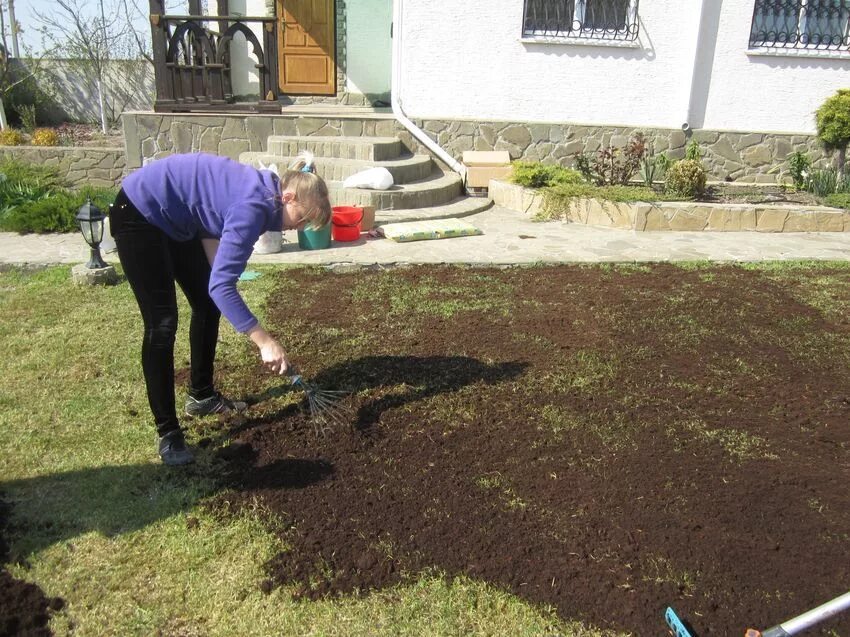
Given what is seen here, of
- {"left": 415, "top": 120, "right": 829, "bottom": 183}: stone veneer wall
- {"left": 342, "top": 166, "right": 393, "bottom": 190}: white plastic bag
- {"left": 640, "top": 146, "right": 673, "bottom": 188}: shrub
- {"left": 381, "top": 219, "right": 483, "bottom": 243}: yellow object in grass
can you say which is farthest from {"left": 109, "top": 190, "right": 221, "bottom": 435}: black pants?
{"left": 415, "top": 120, "right": 829, "bottom": 183}: stone veneer wall

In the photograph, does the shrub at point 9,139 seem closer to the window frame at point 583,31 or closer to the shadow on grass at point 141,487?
the window frame at point 583,31

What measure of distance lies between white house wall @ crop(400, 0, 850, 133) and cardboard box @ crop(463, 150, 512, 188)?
0.61 meters

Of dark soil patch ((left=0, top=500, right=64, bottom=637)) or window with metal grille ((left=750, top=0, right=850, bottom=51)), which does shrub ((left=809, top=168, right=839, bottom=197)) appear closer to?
window with metal grille ((left=750, top=0, right=850, bottom=51))

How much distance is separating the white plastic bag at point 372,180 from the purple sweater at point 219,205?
5417 mm

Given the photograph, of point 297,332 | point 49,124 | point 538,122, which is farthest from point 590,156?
point 49,124

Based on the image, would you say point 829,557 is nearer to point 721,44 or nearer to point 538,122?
point 538,122

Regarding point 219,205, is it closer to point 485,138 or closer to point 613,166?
point 613,166

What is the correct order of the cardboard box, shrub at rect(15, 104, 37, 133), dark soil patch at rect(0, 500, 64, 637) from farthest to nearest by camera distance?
shrub at rect(15, 104, 37, 133) < the cardboard box < dark soil patch at rect(0, 500, 64, 637)

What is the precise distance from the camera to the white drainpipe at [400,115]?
9.80 meters

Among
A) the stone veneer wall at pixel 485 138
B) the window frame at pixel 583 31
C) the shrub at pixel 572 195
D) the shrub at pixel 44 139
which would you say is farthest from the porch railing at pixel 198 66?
the shrub at pixel 572 195

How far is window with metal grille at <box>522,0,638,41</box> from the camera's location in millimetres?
9820

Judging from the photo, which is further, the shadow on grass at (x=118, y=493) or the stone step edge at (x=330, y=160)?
the stone step edge at (x=330, y=160)

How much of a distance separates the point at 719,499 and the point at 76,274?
16.1 ft

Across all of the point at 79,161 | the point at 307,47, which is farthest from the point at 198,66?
the point at 307,47
